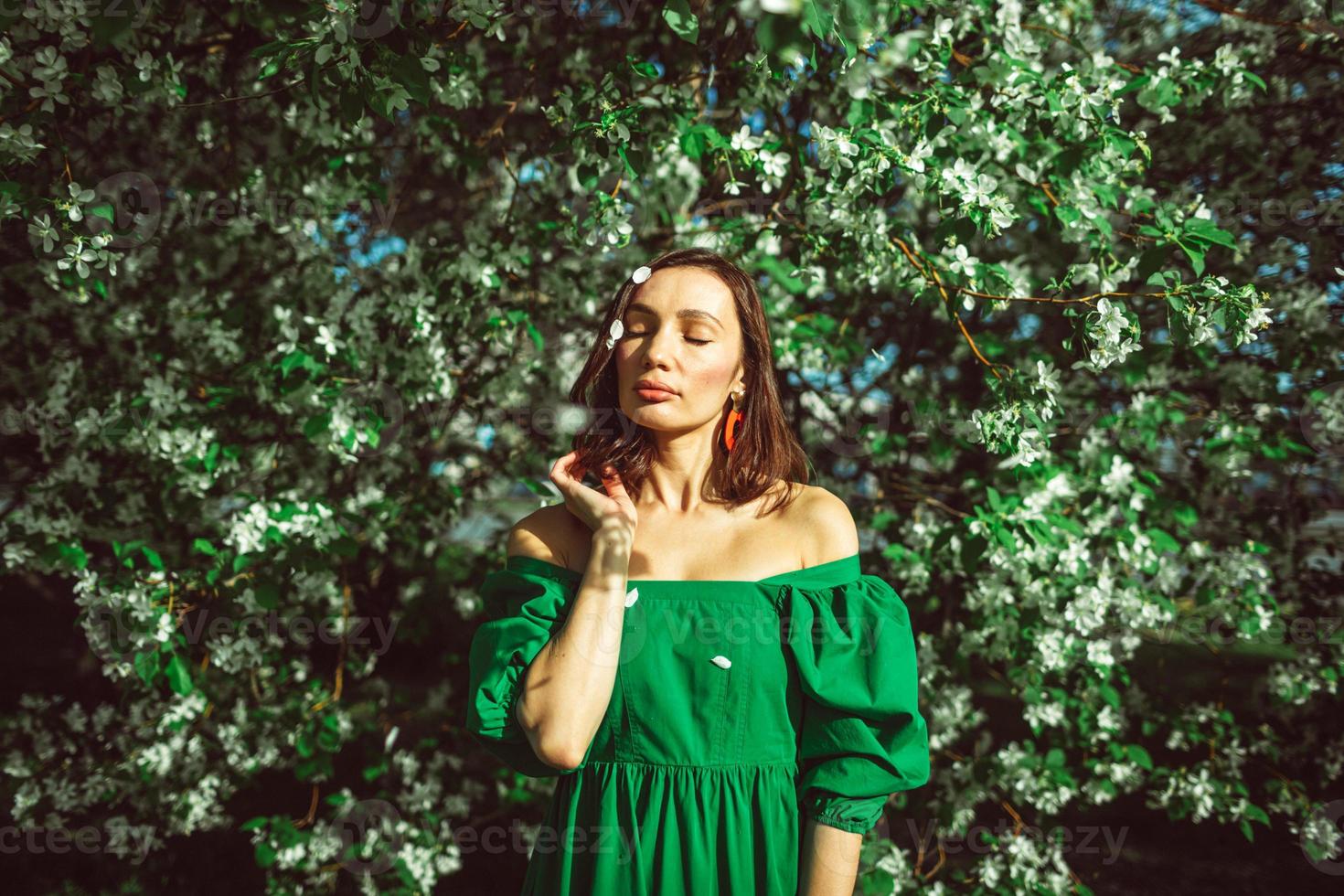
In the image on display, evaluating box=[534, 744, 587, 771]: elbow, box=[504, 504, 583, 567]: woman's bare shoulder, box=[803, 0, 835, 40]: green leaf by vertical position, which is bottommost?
box=[534, 744, 587, 771]: elbow

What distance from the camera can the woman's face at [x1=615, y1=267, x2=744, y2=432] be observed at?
68.0 inches

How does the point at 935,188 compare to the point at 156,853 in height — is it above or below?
above

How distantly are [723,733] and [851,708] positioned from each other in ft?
0.78

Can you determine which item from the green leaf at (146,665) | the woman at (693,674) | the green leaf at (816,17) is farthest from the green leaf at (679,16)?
the green leaf at (146,665)

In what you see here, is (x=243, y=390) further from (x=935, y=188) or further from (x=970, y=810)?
(x=970, y=810)

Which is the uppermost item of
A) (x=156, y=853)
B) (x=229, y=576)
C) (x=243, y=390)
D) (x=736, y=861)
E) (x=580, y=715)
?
(x=243, y=390)

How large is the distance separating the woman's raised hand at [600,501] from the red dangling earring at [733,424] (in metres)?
0.24

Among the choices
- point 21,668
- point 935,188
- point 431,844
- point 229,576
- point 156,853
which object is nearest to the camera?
point 935,188

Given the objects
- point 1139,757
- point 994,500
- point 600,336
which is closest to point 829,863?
point 600,336

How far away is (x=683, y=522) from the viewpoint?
1.80 m

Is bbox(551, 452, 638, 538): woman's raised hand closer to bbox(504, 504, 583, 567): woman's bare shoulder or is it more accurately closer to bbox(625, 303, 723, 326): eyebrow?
bbox(504, 504, 583, 567): woman's bare shoulder

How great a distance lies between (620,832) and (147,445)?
206cm

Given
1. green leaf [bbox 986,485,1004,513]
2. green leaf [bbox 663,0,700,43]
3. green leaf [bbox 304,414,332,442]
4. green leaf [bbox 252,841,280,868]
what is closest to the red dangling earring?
green leaf [bbox 663,0,700,43]

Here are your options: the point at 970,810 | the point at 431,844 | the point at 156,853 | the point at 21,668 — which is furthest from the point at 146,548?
the point at 21,668
